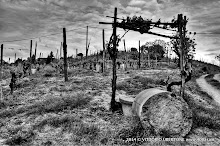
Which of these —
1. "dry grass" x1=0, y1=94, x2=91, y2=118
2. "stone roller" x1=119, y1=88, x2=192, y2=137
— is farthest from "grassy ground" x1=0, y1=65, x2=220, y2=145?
"stone roller" x1=119, y1=88, x2=192, y2=137

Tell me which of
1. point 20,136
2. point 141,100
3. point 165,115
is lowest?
point 20,136

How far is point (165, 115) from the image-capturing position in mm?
7238

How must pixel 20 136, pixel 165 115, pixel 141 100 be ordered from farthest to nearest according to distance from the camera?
pixel 141 100 → pixel 165 115 → pixel 20 136

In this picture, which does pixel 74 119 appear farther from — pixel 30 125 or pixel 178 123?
pixel 178 123

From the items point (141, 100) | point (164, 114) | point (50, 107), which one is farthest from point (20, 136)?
point (164, 114)

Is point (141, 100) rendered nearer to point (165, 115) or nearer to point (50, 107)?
point (165, 115)

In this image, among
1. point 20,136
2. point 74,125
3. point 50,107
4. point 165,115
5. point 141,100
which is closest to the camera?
point 20,136

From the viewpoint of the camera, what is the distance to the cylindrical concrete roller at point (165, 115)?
7.15 metres

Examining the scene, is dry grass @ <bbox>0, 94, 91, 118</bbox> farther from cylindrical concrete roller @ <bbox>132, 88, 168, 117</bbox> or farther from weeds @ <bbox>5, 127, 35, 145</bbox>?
cylindrical concrete roller @ <bbox>132, 88, 168, 117</bbox>

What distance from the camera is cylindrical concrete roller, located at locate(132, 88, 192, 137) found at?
7.15 meters

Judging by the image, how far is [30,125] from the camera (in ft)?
27.1

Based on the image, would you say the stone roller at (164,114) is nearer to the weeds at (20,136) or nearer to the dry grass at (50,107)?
the weeds at (20,136)

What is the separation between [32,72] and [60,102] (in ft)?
64.0

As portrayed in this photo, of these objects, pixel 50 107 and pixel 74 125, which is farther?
pixel 50 107
